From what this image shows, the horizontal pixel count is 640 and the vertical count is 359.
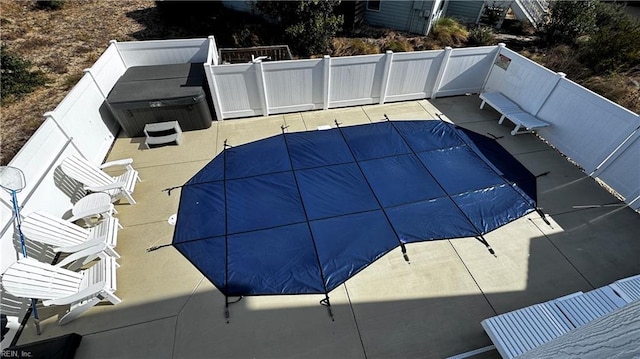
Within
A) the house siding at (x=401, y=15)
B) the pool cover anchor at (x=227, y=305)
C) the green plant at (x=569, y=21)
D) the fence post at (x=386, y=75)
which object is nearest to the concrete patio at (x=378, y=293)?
the pool cover anchor at (x=227, y=305)

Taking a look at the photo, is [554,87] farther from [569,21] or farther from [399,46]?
[569,21]

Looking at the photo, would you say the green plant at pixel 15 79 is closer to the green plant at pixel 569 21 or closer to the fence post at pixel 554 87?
the fence post at pixel 554 87

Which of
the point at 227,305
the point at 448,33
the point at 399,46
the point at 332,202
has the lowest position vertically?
the point at 227,305

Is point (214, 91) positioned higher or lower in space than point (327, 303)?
higher

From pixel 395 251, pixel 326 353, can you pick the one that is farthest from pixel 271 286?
pixel 395 251

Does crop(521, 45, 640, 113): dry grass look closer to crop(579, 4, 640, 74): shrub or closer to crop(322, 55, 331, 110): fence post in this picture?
crop(579, 4, 640, 74): shrub

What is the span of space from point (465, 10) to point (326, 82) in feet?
35.1

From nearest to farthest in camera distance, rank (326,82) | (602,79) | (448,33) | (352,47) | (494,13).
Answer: (326,82) < (602,79) < (352,47) < (448,33) < (494,13)

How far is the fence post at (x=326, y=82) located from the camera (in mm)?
6993

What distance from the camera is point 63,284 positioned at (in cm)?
381

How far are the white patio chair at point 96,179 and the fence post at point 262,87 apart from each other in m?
3.48

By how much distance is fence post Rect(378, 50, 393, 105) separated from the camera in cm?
725

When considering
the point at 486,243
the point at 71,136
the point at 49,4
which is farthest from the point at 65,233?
the point at 49,4

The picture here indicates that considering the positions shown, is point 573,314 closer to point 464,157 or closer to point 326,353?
point 326,353
